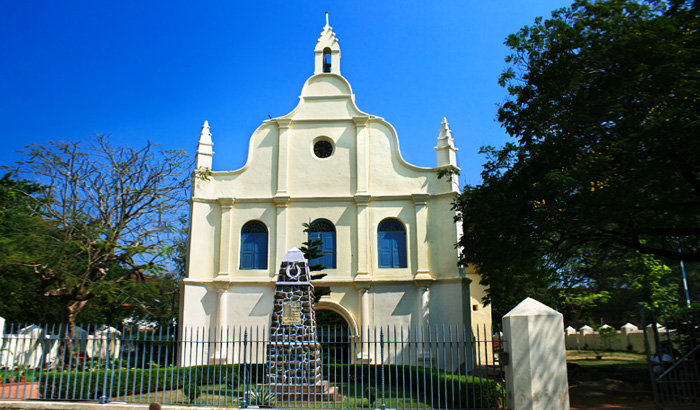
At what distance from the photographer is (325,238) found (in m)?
20.3

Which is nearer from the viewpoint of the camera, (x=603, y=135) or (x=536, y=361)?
(x=536, y=361)

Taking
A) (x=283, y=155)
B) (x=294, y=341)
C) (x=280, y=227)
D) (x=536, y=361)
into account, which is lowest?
(x=536, y=361)

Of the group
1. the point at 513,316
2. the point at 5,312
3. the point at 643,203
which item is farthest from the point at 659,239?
the point at 5,312

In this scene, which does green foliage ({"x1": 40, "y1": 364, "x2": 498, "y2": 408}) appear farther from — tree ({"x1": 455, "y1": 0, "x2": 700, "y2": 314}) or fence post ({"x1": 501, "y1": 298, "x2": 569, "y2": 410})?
tree ({"x1": 455, "y1": 0, "x2": 700, "y2": 314})

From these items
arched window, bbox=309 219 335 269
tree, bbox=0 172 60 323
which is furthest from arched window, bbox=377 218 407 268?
tree, bbox=0 172 60 323

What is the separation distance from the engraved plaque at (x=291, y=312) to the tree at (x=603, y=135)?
5547mm

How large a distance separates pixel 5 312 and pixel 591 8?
25.8m

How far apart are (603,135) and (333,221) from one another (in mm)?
11207

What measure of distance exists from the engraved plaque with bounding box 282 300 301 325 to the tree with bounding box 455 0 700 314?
555 centimetres

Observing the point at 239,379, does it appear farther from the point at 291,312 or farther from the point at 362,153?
the point at 362,153

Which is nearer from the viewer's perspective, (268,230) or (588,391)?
(588,391)

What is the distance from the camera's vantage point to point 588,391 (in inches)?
585

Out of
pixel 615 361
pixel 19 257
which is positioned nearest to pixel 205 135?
pixel 19 257

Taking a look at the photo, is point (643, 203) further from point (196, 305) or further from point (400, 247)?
point (196, 305)
